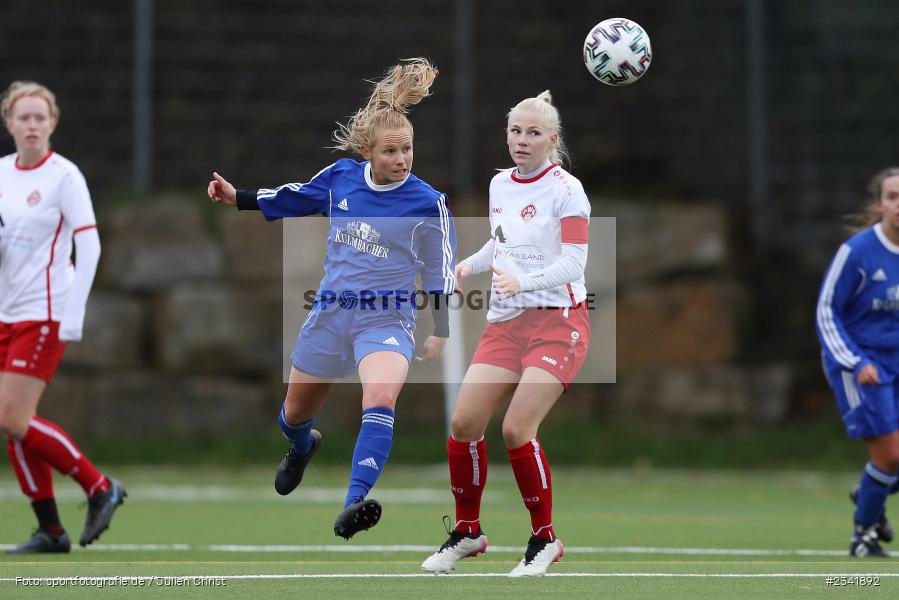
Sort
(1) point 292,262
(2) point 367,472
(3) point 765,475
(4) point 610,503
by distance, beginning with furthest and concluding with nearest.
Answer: (1) point 292,262, (3) point 765,475, (4) point 610,503, (2) point 367,472

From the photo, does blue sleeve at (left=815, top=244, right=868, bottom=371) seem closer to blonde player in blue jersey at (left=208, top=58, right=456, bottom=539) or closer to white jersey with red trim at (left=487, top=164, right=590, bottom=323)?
white jersey with red trim at (left=487, top=164, right=590, bottom=323)

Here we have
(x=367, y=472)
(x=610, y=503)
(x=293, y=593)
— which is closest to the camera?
(x=293, y=593)

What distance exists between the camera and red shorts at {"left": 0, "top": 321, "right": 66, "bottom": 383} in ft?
25.1

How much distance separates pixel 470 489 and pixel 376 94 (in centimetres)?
196

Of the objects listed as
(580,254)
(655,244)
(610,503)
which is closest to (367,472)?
(580,254)

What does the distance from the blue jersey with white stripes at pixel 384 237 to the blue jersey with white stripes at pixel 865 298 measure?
2.49 m

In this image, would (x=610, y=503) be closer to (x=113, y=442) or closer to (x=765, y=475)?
(x=765, y=475)

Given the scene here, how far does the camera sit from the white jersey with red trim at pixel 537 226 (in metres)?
6.60

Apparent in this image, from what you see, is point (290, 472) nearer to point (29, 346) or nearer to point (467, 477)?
point (467, 477)

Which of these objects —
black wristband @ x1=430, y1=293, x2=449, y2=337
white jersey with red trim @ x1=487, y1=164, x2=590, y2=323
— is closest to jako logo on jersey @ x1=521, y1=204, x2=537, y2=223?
white jersey with red trim @ x1=487, y1=164, x2=590, y2=323

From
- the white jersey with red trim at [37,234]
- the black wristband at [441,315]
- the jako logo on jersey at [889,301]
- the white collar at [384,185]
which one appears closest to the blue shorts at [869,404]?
the jako logo on jersey at [889,301]

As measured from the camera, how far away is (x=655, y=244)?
Result: 1550cm

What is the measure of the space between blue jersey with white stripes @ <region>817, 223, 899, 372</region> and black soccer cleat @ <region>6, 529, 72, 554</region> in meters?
4.38

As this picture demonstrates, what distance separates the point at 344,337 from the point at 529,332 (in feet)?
2.92
